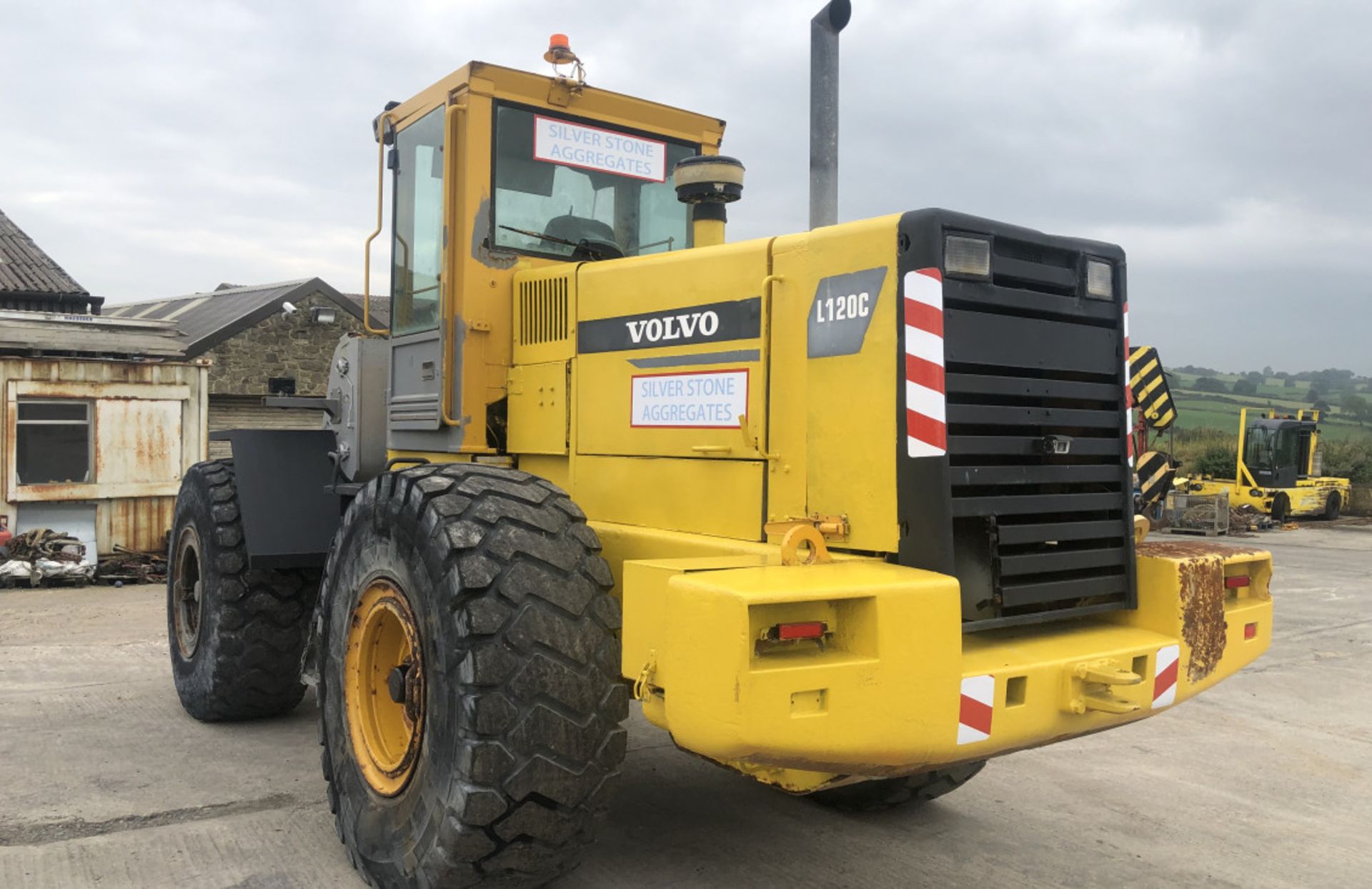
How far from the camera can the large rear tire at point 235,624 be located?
584 cm

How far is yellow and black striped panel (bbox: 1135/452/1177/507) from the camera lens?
620 inches

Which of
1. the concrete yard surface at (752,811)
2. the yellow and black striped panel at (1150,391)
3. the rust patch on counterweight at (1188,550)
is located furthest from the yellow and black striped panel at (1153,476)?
the rust patch on counterweight at (1188,550)

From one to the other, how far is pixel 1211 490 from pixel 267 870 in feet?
78.4

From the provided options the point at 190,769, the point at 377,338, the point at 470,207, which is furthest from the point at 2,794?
the point at 470,207

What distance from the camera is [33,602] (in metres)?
10.7

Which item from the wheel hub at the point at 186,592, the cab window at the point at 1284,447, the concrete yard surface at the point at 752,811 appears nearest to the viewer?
the concrete yard surface at the point at 752,811

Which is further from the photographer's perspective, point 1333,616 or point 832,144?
point 1333,616

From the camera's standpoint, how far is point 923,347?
3.31 meters

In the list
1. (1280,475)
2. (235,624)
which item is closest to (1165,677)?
(235,624)

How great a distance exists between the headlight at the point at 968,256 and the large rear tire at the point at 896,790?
2173 millimetres

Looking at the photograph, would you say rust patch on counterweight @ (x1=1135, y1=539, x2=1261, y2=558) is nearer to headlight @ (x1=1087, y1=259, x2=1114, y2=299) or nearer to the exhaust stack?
headlight @ (x1=1087, y1=259, x2=1114, y2=299)

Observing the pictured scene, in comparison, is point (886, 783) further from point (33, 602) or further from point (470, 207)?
point (33, 602)

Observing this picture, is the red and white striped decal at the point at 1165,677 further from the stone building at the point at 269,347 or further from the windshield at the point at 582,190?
the stone building at the point at 269,347

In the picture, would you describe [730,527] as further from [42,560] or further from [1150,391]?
[1150,391]
